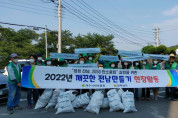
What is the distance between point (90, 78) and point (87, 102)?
0.80 m

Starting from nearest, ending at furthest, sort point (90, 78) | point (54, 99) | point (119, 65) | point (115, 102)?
point (115, 102) < point (54, 99) < point (90, 78) < point (119, 65)

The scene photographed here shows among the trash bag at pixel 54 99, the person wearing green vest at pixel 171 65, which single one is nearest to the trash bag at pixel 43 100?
the trash bag at pixel 54 99

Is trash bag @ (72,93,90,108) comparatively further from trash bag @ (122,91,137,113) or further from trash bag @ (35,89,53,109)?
trash bag @ (122,91,137,113)

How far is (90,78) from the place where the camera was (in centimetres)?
594

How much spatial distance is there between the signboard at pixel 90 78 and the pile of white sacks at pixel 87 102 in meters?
0.37

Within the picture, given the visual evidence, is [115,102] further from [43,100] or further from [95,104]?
[43,100]

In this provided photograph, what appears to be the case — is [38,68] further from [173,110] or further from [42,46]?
[42,46]

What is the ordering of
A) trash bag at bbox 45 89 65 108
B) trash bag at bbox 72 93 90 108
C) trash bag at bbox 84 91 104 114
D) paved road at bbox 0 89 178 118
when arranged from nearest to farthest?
paved road at bbox 0 89 178 118 → trash bag at bbox 84 91 104 114 → trash bag at bbox 72 93 90 108 → trash bag at bbox 45 89 65 108

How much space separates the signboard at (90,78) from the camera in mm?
5582

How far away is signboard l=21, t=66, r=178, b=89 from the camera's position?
5582 mm

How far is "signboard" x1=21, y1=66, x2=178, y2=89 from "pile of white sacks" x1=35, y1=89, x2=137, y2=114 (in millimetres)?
373

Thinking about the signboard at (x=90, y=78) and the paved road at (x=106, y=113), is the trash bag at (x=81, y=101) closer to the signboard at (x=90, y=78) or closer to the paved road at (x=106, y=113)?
the paved road at (x=106, y=113)

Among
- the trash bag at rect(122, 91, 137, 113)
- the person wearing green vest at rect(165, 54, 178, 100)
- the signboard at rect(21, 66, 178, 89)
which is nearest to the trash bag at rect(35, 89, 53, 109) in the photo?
the signboard at rect(21, 66, 178, 89)

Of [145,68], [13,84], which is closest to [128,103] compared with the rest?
[145,68]
